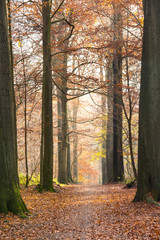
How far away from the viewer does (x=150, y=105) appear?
24.8 ft

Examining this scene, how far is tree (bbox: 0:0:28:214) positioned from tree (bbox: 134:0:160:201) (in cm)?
358

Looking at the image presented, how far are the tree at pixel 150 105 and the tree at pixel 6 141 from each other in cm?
358

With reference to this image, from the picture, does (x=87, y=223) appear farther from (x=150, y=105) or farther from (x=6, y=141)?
(x=150, y=105)

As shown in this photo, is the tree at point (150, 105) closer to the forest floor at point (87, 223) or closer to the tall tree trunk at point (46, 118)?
the forest floor at point (87, 223)

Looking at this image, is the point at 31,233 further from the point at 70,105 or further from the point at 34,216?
the point at 70,105

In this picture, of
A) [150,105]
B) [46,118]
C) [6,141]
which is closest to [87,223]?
[6,141]

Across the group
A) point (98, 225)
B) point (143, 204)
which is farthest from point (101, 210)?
point (98, 225)

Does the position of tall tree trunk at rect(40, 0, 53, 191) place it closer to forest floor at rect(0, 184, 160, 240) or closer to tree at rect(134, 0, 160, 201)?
forest floor at rect(0, 184, 160, 240)

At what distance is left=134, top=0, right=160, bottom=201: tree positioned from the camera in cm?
740

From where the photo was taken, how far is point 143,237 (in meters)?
4.59

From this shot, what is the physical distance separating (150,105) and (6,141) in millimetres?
4180

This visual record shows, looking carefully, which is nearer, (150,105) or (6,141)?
(6,141)

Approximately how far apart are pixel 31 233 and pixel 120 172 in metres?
10.9

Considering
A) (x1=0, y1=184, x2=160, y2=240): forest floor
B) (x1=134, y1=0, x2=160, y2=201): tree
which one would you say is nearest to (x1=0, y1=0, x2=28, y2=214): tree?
(x1=0, y1=184, x2=160, y2=240): forest floor
